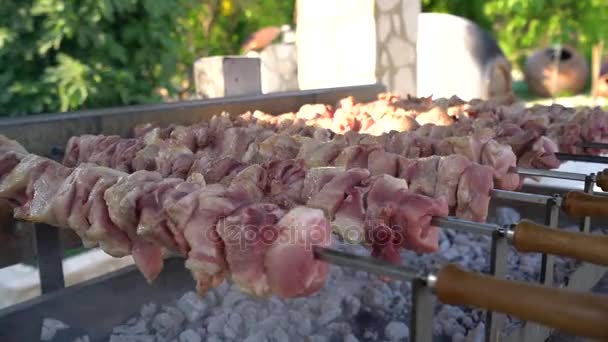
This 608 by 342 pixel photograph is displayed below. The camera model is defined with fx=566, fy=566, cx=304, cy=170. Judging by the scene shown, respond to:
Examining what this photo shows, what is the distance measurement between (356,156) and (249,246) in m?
0.79

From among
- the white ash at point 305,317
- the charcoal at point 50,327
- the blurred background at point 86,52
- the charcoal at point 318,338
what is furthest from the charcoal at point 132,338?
the blurred background at point 86,52

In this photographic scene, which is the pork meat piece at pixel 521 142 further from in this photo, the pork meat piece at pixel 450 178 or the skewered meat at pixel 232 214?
the skewered meat at pixel 232 214

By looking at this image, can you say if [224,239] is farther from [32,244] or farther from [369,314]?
[369,314]

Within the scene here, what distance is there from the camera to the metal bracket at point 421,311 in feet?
3.56

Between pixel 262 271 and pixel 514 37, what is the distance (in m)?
18.3

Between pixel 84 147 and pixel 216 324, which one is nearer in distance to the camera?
pixel 84 147

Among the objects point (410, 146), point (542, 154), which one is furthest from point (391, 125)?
point (542, 154)

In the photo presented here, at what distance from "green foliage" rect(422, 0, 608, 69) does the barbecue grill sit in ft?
44.9

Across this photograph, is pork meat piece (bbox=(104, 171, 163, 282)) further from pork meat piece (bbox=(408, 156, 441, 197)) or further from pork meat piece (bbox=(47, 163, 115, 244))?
pork meat piece (bbox=(408, 156, 441, 197))

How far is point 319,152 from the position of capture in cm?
204

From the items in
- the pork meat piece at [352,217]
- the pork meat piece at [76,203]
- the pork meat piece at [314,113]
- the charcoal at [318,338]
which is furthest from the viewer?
the pork meat piece at [314,113]

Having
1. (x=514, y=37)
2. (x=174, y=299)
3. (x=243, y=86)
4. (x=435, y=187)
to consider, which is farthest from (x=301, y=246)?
(x=514, y=37)

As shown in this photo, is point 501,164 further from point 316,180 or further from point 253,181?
point 253,181

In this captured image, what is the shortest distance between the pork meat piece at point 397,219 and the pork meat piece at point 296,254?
0.26m
